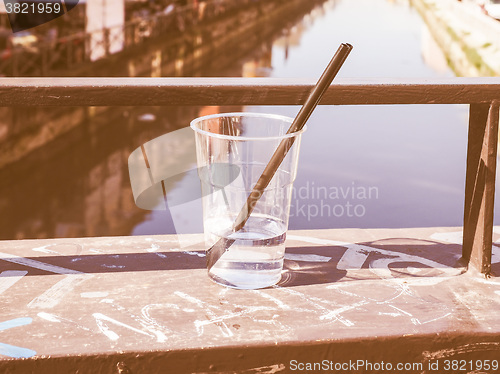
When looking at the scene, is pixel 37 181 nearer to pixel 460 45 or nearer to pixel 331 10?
pixel 460 45

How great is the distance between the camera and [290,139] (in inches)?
51.0

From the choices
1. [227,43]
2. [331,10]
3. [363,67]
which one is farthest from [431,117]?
[331,10]

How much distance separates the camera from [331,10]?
191 ft

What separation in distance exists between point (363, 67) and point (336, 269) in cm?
2192

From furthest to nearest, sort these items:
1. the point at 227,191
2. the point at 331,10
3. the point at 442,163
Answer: the point at 331,10, the point at 442,163, the point at 227,191

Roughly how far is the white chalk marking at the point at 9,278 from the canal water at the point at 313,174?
5.13 m

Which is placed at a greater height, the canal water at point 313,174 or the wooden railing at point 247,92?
the wooden railing at point 247,92

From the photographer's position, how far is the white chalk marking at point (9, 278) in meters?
1.42

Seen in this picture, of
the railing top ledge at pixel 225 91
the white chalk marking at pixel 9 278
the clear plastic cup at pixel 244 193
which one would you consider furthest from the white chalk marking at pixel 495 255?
the white chalk marking at pixel 9 278

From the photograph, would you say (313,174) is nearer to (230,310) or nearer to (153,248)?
(153,248)

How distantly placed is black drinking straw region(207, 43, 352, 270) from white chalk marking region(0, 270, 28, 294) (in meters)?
0.45


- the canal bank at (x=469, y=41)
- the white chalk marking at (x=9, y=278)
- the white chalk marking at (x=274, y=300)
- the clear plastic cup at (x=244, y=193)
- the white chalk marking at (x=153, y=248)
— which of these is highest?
the canal bank at (x=469, y=41)

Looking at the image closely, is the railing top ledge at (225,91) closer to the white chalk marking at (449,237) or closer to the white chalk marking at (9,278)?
the white chalk marking at (9,278)

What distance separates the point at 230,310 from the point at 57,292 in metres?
0.36
